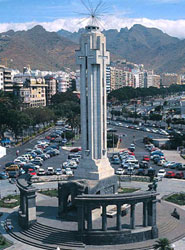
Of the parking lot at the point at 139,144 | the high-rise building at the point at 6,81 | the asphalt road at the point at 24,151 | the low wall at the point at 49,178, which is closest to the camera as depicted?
the low wall at the point at 49,178

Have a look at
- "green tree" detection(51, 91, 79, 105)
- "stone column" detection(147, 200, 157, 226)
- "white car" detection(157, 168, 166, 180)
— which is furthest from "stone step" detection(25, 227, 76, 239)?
"green tree" detection(51, 91, 79, 105)

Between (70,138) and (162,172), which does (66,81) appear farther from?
(162,172)

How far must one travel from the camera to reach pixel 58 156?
7569cm

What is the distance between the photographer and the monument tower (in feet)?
124

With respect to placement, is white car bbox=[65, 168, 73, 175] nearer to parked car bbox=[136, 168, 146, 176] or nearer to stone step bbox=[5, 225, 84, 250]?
parked car bbox=[136, 168, 146, 176]

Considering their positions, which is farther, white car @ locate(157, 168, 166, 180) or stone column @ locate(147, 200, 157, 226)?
white car @ locate(157, 168, 166, 180)

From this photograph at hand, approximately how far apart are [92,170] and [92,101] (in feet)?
22.6

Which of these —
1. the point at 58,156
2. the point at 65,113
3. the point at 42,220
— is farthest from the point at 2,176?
the point at 65,113

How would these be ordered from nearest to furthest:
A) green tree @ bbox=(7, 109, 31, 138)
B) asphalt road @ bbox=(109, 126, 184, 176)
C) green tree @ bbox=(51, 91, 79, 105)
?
asphalt road @ bbox=(109, 126, 184, 176) < green tree @ bbox=(7, 109, 31, 138) < green tree @ bbox=(51, 91, 79, 105)

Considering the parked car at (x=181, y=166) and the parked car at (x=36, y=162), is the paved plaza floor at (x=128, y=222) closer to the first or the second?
the parked car at (x=181, y=166)

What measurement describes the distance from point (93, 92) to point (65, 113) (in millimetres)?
91221

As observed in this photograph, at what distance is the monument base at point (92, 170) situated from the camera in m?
37.7

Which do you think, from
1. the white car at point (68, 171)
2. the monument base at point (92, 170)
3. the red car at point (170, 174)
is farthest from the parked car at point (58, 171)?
the monument base at point (92, 170)

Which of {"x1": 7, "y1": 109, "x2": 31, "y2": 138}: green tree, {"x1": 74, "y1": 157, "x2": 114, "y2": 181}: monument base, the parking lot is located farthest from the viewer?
{"x1": 7, "y1": 109, "x2": 31, "y2": 138}: green tree
